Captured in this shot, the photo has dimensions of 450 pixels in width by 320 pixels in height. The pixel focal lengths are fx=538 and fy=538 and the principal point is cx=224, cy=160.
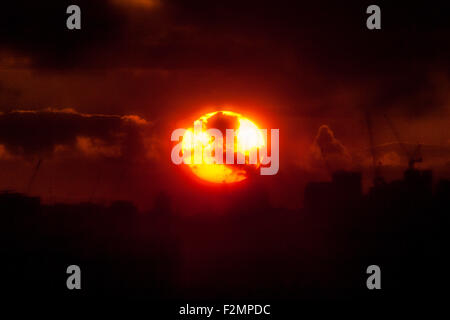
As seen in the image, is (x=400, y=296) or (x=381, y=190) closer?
(x=400, y=296)

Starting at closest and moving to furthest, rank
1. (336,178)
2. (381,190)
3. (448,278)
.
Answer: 1. (448,278)
2. (336,178)
3. (381,190)

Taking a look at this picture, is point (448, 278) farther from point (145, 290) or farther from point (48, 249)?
point (48, 249)

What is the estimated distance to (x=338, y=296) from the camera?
2152 centimetres

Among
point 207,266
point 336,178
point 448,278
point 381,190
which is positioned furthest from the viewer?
point 381,190

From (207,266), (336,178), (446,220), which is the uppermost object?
(336,178)
